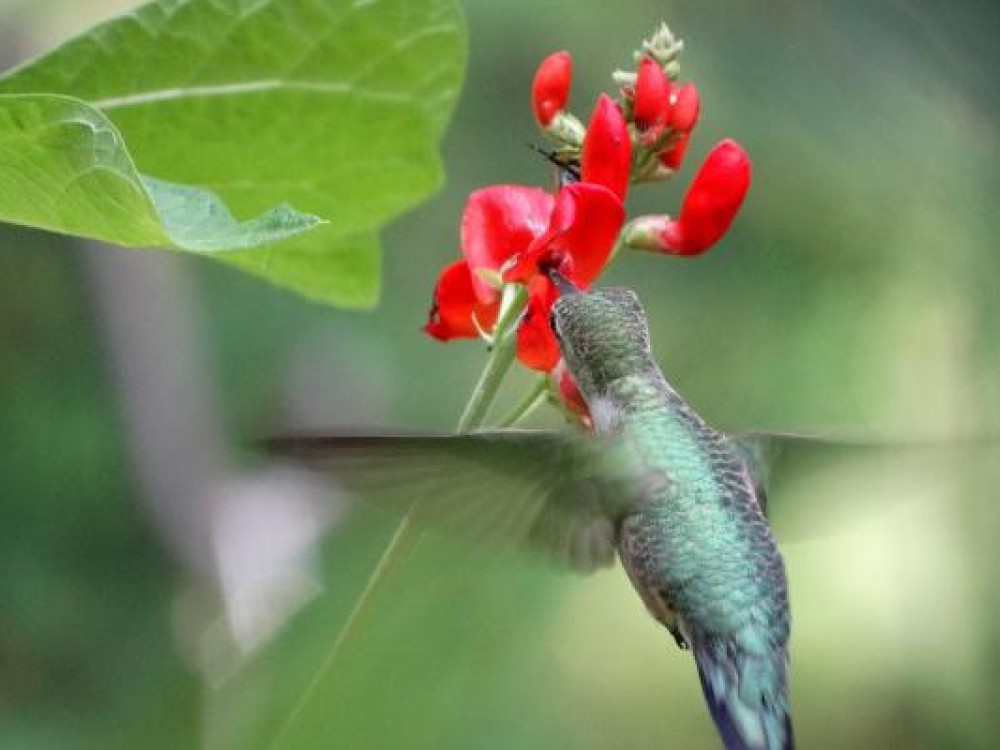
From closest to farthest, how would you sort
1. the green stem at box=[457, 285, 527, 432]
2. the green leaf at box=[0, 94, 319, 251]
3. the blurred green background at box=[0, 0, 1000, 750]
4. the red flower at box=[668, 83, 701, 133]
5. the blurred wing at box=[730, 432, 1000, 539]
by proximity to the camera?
the green leaf at box=[0, 94, 319, 251]
the green stem at box=[457, 285, 527, 432]
the red flower at box=[668, 83, 701, 133]
the blurred wing at box=[730, 432, 1000, 539]
the blurred green background at box=[0, 0, 1000, 750]

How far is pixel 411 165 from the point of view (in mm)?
1399

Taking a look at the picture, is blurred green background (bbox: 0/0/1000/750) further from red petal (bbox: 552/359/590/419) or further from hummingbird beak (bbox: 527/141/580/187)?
hummingbird beak (bbox: 527/141/580/187)

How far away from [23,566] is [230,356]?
0.59 metres

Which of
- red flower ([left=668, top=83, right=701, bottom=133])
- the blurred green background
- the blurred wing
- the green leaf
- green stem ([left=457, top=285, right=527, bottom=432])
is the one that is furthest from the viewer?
the blurred green background

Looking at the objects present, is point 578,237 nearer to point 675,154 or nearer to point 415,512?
point 675,154

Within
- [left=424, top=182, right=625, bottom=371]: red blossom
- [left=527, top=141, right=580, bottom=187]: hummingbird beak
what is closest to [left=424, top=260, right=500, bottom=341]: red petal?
[left=424, top=182, right=625, bottom=371]: red blossom

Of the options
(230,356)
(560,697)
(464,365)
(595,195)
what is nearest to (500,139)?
(464,365)

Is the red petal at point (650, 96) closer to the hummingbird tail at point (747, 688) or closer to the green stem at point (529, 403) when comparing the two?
the green stem at point (529, 403)

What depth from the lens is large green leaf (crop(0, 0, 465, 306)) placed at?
1.13 meters

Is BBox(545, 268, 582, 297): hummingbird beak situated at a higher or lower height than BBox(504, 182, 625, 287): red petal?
lower

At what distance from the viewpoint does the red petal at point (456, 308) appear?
49.7 inches

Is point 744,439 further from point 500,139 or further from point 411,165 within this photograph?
point 500,139

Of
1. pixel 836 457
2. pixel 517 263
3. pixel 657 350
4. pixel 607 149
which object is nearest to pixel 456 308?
pixel 517 263

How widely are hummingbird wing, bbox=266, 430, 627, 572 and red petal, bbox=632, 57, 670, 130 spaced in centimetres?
25
